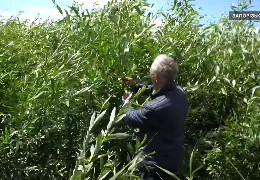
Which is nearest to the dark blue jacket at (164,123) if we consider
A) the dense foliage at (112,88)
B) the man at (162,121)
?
the man at (162,121)

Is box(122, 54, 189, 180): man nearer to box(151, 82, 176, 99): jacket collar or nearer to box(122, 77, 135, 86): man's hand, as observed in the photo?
box(151, 82, 176, 99): jacket collar

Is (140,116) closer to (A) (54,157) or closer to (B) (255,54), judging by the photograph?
(A) (54,157)

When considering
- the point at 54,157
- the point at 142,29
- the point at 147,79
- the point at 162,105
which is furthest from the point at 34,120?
the point at 142,29

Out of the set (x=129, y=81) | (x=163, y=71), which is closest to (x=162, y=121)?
(x=163, y=71)

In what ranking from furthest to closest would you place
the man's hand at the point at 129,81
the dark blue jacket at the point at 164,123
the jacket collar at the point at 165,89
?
the man's hand at the point at 129,81 < the jacket collar at the point at 165,89 < the dark blue jacket at the point at 164,123

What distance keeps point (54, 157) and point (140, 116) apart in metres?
0.87

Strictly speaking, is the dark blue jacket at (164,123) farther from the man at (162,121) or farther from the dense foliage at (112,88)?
the dense foliage at (112,88)

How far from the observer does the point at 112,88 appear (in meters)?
3.90

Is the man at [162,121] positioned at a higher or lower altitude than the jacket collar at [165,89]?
lower

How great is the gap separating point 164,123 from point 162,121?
0.07 ft

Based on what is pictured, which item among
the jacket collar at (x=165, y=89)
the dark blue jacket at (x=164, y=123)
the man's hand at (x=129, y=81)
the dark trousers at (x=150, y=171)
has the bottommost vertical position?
the dark trousers at (x=150, y=171)

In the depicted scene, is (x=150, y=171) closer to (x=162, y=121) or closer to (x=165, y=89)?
(x=162, y=121)

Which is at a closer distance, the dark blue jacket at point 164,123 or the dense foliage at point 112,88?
the dark blue jacket at point 164,123

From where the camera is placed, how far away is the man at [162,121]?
10.9ft
